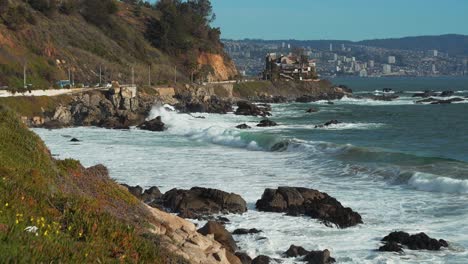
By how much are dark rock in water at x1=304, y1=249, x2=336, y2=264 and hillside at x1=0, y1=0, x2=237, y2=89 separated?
52.4 metres

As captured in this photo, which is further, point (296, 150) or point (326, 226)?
point (296, 150)

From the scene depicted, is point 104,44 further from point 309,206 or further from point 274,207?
point 309,206

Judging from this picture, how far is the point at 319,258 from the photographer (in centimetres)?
1578

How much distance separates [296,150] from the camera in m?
40.0

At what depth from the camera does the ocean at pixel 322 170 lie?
18438 millimetres

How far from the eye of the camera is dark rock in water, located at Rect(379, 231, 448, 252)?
55.8ft

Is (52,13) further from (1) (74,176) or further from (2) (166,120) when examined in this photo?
(1) (74,176)

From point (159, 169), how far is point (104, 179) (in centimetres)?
1514

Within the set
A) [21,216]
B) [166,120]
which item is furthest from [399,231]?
[166,120]

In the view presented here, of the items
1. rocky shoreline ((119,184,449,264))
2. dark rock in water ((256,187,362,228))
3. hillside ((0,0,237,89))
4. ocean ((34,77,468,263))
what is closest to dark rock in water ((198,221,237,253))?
rocky shoreline ((119,184,449,264))

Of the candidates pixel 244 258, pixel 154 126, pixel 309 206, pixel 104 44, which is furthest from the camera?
pixel 104 44

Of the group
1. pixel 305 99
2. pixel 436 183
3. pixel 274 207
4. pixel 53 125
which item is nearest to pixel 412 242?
pixel 274 207

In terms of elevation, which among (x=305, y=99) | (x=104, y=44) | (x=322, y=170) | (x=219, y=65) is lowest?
(x=305, y=99)

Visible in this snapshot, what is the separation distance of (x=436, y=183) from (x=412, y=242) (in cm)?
989
